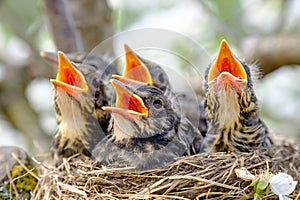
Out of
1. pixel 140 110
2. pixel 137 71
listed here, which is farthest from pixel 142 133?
pixel 137 71

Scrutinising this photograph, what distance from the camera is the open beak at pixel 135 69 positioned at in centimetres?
263

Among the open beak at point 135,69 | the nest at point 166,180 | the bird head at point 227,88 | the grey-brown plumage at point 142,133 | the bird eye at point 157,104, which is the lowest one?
the nest at point 166,180

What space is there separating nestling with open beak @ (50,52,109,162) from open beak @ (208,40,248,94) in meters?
0.54

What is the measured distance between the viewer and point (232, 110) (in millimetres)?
2393

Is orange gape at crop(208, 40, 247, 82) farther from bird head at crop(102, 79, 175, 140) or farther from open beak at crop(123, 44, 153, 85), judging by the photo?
open beak at crop(123, 44, 153, 85)

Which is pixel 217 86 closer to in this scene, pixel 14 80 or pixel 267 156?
pixel 267 156

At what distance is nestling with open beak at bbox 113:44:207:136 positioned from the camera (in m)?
2.63

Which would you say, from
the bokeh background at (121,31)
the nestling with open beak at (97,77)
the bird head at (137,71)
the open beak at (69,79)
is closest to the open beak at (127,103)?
the nestling with open beak at (97,77)

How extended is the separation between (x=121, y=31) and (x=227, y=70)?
1.59 m

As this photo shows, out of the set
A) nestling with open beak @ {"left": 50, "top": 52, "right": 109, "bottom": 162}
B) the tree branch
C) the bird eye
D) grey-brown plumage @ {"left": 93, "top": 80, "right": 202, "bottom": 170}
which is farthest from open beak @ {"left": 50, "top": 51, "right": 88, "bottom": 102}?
the tree branch

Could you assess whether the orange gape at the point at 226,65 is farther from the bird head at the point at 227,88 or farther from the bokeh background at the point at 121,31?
the bokeh background at the point at 121,31

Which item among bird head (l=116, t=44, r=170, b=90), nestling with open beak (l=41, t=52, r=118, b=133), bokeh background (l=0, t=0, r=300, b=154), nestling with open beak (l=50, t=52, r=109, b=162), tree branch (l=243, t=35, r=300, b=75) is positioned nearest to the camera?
nestling with open beak (l=50, t=52, r=109, b=162)

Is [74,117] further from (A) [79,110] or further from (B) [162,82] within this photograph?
(B) [162,82]

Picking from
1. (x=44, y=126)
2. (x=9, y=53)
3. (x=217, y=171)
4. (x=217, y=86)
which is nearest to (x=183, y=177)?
(x=217, y=171)
